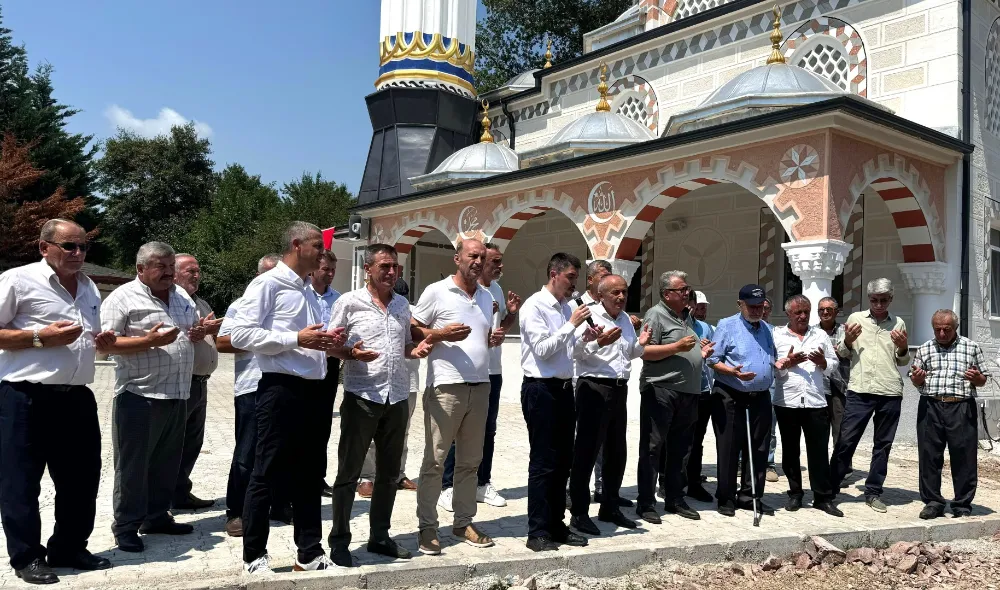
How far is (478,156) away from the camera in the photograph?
15125 millimetres

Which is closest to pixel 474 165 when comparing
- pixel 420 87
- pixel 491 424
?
pixel 420 87

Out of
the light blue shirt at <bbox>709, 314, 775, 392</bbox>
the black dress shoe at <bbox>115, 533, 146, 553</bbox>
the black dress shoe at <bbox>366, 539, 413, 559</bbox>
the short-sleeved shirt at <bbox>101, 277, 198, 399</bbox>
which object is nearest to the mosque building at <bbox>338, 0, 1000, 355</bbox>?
the light blue shirt at <bbox>709, 314, 775, 392</bbox>

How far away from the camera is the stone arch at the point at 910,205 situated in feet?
31.7

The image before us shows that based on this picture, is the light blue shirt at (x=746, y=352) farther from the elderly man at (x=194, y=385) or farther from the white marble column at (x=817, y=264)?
the elderly man at (x=194, y=385)

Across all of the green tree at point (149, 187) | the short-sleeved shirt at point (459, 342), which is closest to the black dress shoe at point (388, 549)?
the short-sleeved shirt at point (459, 342)

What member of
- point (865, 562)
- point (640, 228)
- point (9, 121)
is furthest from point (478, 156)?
point (9, 121)

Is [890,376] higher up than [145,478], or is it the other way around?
[890,376]

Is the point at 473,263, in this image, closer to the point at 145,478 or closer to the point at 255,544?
the point at 255,544

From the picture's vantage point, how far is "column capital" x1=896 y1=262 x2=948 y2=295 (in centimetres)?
1017

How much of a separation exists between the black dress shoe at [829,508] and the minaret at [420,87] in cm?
1258

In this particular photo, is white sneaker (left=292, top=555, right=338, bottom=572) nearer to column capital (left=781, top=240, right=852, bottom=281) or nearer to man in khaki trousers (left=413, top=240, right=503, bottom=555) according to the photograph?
man in khaki trousers (left=413, top=240, right=503, bottom=555)

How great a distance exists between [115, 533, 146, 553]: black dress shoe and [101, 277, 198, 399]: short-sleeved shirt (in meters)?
0.77

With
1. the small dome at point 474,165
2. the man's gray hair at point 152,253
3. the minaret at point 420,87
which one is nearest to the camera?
the man's gray hair at point 152,253

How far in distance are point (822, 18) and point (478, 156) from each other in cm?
632
